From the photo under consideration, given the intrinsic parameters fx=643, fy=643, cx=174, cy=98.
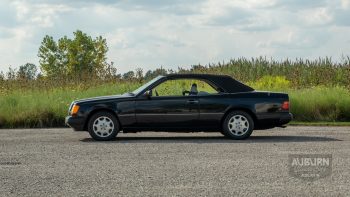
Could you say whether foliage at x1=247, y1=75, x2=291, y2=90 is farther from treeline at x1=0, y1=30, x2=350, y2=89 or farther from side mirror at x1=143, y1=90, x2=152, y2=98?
side mirror at x1=143, y1=90, x2=152, y2=98

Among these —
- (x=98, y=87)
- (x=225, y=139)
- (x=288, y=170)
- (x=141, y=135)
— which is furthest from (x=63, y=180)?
(x=98, y=87)

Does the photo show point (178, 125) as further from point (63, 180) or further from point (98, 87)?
point (98, 87)

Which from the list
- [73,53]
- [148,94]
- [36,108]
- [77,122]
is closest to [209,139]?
[148,94]

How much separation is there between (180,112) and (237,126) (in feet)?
4.17

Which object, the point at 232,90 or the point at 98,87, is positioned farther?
the point at 98,87

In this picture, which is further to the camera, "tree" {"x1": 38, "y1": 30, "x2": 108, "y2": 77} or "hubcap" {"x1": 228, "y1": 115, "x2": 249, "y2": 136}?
"tree" {"x1": 38, "y1": 30, "x2": 108, "y2": 77}

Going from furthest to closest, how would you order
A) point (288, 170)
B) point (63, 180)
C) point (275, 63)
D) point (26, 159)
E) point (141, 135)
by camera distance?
point (275, 63) < point (141, 135) < point (26, 159) < point (288, 170) < point (63, 180)

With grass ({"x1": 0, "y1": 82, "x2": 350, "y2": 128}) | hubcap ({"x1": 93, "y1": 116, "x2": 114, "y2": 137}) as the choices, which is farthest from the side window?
grass ({"x1": 0, "y1": 82, "x2": 350, "y2": 128})

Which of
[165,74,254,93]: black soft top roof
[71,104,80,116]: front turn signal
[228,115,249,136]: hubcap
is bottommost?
→ [228,115,249,136]: hubcap

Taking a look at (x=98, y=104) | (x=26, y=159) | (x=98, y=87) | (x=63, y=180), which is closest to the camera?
(x=63, y=180)

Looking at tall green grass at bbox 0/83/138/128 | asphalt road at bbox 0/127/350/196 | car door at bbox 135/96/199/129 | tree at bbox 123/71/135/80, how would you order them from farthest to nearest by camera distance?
tree at bbox 123/71/135/80 → tall green grass at bbox 0/83/138/128 → car door at bbox 135/96/199/129 → asphalt road at bbox 0/127/350/196

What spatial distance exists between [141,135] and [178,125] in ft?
6.37

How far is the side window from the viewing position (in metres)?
14.1

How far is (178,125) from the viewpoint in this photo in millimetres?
13922
